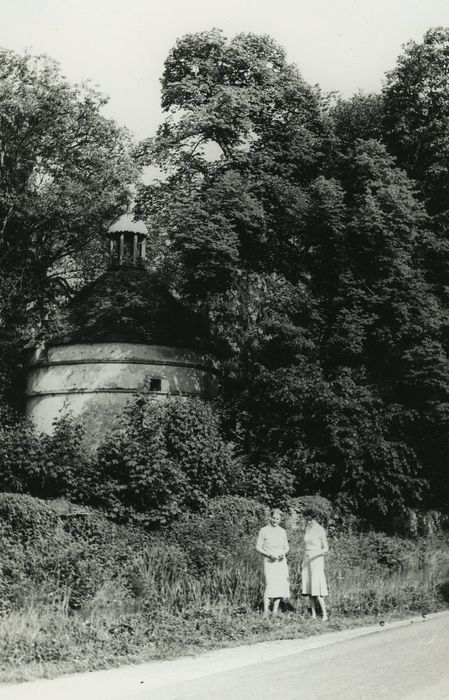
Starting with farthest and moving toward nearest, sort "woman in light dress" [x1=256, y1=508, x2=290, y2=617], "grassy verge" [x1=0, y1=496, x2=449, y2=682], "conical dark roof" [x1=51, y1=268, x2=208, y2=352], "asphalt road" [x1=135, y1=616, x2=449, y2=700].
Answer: "conical dark roof" [x1=51, y1=268, x2=208, y2=352]
"woman in light dress" [x1=256, y1=508, x2=290, y2=617]
"grassy verge" [x1=0, y1=496, x2=449, y2=682]
"asphalt road" [x1=135, y1=616, x2=449, y2=700]

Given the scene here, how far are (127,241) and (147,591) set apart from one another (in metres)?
19.4

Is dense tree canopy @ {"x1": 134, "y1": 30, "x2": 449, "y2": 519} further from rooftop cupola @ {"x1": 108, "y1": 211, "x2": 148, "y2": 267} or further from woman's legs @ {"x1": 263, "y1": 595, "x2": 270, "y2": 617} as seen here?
woman's legs @ {"x1": 263, "y1": 595, "x2": 270, "y2": 617}

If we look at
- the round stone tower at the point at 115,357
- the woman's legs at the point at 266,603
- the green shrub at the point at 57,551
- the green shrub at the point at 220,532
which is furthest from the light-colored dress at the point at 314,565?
the round stone tower at the point at 115,357

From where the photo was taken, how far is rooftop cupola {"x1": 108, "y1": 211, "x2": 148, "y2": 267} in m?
31.0

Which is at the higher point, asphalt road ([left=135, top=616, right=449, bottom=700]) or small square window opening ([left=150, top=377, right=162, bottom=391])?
small square window opening ([left=150, top=377, right=162, bottom=391])

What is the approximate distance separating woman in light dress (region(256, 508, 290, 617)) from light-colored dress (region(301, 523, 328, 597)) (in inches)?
14.9

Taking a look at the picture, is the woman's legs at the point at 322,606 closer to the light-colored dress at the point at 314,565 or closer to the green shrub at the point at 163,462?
the light-colored dress at the point at 314,565

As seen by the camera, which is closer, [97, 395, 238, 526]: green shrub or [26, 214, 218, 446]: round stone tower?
[97, 395, 238, 526]: green shrub

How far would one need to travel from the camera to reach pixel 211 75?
3173 cm

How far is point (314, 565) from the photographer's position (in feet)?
47.2

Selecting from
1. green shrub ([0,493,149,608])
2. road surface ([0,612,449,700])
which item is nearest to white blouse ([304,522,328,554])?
road surface ([0,612,449,700])

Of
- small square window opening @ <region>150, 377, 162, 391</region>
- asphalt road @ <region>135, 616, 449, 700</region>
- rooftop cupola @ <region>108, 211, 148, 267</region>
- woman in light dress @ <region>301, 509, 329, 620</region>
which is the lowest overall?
asphalt road @ <region>135, 616, 449, 700</region>

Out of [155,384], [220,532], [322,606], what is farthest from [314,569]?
[155,384]

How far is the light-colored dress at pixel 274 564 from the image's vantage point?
14.0 meters
